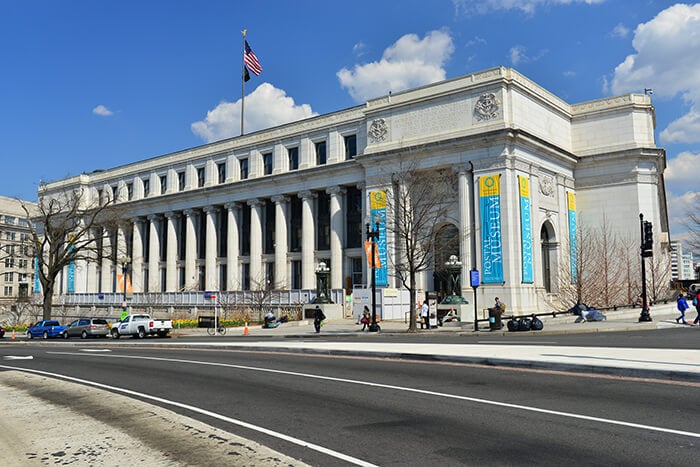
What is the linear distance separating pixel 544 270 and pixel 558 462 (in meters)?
49.0

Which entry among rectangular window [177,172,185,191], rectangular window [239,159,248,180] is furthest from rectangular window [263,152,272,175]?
rectangular window [177,172,185,191]

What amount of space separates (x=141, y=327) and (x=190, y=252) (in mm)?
34587

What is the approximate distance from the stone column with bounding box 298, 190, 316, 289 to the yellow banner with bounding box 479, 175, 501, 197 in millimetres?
20865

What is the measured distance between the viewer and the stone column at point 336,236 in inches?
2311

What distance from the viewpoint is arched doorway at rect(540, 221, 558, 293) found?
5253cm

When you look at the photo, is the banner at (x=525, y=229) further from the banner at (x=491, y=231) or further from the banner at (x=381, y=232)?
the banner at (x=381, y=232)

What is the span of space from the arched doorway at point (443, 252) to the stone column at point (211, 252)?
30.3 m

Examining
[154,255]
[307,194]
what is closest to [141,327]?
[307,194]

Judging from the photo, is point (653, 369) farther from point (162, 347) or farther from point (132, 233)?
point (132, 233)

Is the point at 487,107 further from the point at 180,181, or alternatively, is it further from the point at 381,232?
the point at 180,181

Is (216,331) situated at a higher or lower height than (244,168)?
lower

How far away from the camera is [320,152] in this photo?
63.3m

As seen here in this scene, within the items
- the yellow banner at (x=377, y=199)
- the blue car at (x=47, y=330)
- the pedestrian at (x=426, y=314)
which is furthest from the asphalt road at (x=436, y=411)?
the yellow banner at (x=377, y=199)

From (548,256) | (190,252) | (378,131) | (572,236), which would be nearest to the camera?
(548,256)
